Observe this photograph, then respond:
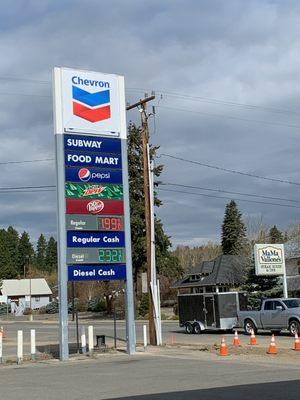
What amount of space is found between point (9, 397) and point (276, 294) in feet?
132

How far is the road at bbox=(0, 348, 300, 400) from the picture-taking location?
465 inches

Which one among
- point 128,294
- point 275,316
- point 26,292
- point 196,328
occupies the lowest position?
point 196,328

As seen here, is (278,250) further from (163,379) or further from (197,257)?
(197,257)

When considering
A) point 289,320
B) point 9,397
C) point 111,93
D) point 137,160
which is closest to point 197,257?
point 137,160

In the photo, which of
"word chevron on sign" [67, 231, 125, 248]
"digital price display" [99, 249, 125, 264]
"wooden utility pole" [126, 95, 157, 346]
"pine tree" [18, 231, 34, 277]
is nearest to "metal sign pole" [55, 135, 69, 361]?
"word chevron on sign" [67, 231, 125, 248]

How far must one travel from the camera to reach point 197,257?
134 meters

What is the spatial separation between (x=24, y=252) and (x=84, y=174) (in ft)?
573

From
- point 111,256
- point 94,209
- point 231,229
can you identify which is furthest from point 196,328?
point 231,229

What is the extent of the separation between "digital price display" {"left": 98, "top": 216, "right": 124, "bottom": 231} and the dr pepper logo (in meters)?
0.29

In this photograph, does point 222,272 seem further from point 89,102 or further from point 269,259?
point 89,102

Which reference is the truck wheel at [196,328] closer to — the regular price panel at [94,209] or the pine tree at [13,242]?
the regular price panel at [94,209]

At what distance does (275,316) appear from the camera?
100ft

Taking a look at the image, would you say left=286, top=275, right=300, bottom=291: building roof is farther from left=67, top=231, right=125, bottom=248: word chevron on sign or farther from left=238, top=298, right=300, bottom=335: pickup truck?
left=67, top=231, right=125, bottom=248: word chevron on sign

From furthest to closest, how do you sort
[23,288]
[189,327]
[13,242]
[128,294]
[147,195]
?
[13,242], [23,288], [189,327], [147,195], [128,294]
